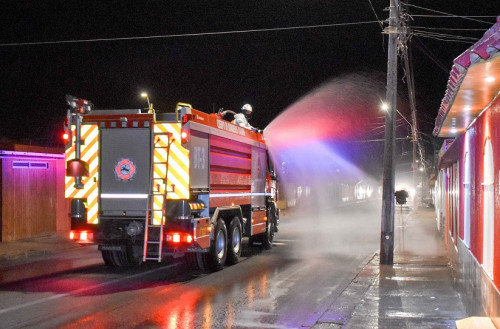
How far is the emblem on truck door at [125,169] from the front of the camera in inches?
443

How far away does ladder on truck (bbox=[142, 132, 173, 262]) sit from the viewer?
10.9 m

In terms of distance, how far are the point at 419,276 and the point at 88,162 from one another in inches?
282

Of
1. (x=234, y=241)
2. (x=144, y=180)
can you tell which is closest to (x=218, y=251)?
(x=234, y=241)

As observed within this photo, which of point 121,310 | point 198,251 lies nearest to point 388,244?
point 198,251

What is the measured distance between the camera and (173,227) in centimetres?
1087

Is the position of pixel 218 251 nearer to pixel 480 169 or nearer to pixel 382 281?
pixel 382 281

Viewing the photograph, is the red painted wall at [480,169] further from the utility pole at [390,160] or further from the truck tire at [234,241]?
the truck tire at [234,241]

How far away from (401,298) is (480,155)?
322 cm

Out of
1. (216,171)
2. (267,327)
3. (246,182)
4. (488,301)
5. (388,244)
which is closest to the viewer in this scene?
(488,301)

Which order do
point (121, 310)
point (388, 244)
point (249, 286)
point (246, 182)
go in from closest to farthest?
point (121, 310)
point (249, 286)
point (388, 244)
point (246, 182)

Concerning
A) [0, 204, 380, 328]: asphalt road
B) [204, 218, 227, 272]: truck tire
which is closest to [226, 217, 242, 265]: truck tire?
[0, 204, 380, 328]: asphalt road

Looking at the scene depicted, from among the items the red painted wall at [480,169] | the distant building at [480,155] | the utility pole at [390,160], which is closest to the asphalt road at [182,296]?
the utility pole at [390,160]

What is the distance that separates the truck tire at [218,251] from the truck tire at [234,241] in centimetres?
49

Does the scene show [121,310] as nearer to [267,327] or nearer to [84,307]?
[84,307]
